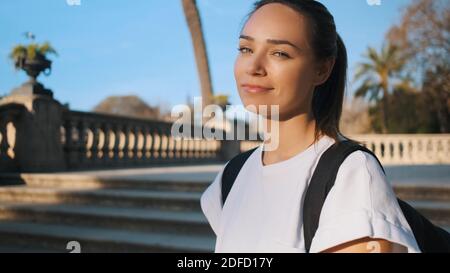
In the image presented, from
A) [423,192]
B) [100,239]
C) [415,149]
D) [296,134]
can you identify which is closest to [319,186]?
[296,134]

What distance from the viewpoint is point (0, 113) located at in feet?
16.9

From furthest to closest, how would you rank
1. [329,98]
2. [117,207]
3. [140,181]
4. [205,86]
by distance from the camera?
[205,86] < [140,181] < [117,207] < [329,98]

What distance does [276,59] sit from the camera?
71 centimetres

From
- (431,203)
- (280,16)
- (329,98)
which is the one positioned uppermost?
(280,16)

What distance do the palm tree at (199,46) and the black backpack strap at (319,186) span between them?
930 centimetres

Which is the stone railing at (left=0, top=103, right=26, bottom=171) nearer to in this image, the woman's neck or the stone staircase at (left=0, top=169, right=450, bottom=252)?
the stone staircase at (left=0, top=169, right=450, bottom=252)

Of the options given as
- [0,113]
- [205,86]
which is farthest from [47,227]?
[205,86]

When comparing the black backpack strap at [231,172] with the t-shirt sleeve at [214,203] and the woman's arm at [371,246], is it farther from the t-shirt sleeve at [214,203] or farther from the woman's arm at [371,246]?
the woman's arm at [371,246]

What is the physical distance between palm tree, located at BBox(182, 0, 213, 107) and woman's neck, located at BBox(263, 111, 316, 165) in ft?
30.1

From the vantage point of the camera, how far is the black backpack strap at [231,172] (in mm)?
918

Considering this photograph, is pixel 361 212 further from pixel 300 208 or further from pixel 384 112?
pixel 384 112

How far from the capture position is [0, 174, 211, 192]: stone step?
12.8 feet
